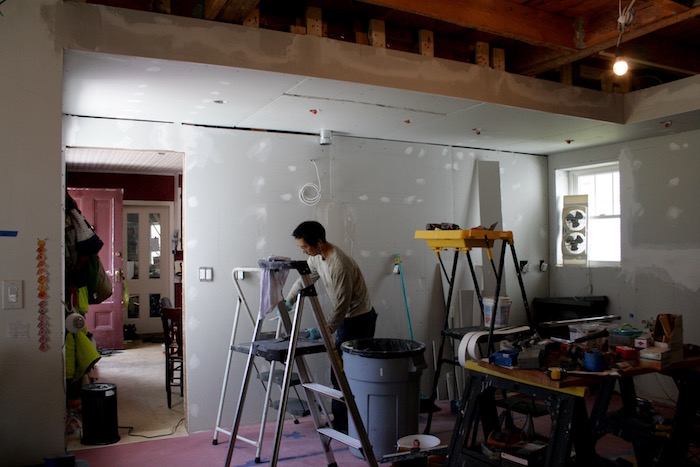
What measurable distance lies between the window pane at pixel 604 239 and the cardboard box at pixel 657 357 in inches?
110

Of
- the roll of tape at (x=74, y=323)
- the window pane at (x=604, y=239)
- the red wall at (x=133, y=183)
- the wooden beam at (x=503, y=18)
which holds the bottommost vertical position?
the roll of tape at (x=74, y=323)

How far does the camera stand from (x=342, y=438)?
3172 mm

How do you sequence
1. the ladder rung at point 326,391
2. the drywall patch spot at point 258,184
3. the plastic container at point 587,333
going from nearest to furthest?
the ladder rung at point 326,391
the plastic container at point 587,333
the drywall patch spot at point 258,184

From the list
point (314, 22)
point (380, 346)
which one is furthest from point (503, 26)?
point (380, 346)

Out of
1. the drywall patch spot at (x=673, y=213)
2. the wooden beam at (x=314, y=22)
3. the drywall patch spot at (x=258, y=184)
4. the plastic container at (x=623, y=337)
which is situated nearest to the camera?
the plastic container at (x=623, y=337)

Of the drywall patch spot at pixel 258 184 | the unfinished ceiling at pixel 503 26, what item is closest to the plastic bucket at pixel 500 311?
the unfinished ceiling at pixel 503 26

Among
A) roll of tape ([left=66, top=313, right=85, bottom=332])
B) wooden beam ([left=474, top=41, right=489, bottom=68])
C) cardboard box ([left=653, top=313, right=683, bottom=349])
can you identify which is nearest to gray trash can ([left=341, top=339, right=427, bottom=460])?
cardboard box ([left=653, top=313, right=683, bottom=349])

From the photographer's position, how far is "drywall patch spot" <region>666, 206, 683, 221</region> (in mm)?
5270

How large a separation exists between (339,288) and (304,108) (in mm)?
1356

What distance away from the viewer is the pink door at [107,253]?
27.6 feet

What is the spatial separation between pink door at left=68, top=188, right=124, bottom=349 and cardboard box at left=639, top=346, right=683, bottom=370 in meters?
7.17

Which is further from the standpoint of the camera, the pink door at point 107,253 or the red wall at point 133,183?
the red wall at point 133,183

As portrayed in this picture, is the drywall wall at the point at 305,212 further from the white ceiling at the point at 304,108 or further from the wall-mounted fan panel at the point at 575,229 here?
the wall-mounted fan panel at the point at 575,229

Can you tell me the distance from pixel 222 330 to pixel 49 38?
252 cm
